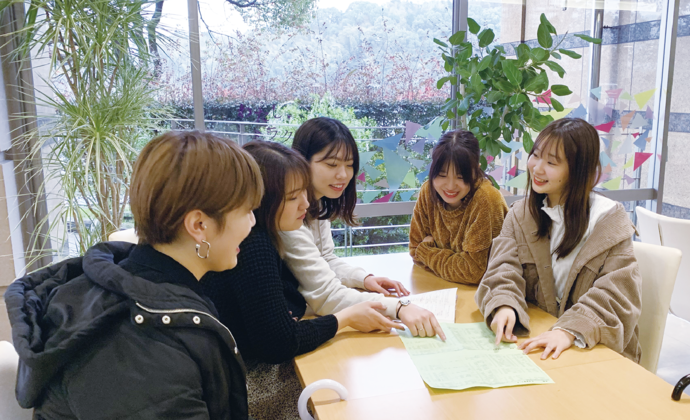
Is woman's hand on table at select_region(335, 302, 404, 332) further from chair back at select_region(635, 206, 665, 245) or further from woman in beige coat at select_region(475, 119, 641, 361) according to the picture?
chair back at select_region(635, 206, 665, 245)

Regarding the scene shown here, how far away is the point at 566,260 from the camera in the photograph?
1.58 meters

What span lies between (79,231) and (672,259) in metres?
2.35

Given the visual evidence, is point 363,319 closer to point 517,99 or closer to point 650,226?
point 650,226

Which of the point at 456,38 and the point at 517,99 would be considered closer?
the point at 517,99

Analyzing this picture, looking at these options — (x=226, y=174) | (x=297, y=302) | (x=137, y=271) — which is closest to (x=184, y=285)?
(x=137, y=271)

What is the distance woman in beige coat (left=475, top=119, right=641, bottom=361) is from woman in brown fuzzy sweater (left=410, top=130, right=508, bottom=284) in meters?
0.14

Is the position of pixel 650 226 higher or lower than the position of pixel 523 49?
lower

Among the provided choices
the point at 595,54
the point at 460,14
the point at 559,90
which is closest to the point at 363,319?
the point at 559,90

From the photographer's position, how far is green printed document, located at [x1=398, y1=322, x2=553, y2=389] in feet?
3.72

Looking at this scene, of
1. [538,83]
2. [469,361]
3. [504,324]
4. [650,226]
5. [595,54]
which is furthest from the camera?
[595,54]

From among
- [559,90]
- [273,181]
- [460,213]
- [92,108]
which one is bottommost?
[460,213]

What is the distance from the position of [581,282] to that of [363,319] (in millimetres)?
654

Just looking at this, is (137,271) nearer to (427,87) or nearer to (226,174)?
(226,174)

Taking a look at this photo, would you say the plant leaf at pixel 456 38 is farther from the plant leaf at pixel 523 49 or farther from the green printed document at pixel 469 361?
the green printed document at pixel 469 361
